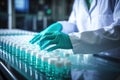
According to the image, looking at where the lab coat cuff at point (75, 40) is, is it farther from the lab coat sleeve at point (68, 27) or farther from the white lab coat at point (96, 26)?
the lab coat sleeve at point (68, 27)

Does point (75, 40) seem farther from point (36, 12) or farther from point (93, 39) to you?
point (36, 12)

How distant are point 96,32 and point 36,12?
17.3 feet

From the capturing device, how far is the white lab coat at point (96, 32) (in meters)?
1.11

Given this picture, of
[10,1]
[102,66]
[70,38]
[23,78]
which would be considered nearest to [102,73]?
[102,66]

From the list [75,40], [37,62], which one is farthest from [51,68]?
[75,40]

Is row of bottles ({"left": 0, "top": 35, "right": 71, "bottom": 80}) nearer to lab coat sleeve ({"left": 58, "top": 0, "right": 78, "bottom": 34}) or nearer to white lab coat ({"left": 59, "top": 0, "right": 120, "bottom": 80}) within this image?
white lab coat ({"left": 59, "top": 0, "right": 120, "bottom": 80})

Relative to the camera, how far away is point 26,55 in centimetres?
129

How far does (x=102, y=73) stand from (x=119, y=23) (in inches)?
13.9

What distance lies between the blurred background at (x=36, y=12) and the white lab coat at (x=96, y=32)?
138 inches

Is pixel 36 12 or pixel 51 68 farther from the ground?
pixel 36 12

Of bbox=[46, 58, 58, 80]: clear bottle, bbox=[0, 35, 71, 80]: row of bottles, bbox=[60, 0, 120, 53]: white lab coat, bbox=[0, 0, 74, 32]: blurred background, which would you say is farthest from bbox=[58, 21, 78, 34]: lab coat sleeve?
bbox=[0, 0, 74, 32]: blurred background

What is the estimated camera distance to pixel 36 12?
6.36m

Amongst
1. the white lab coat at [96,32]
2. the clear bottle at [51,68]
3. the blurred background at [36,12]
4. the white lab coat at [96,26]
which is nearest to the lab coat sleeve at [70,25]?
the white lab coat at [96,26]

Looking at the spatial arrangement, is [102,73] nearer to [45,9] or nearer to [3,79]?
[3,79]
